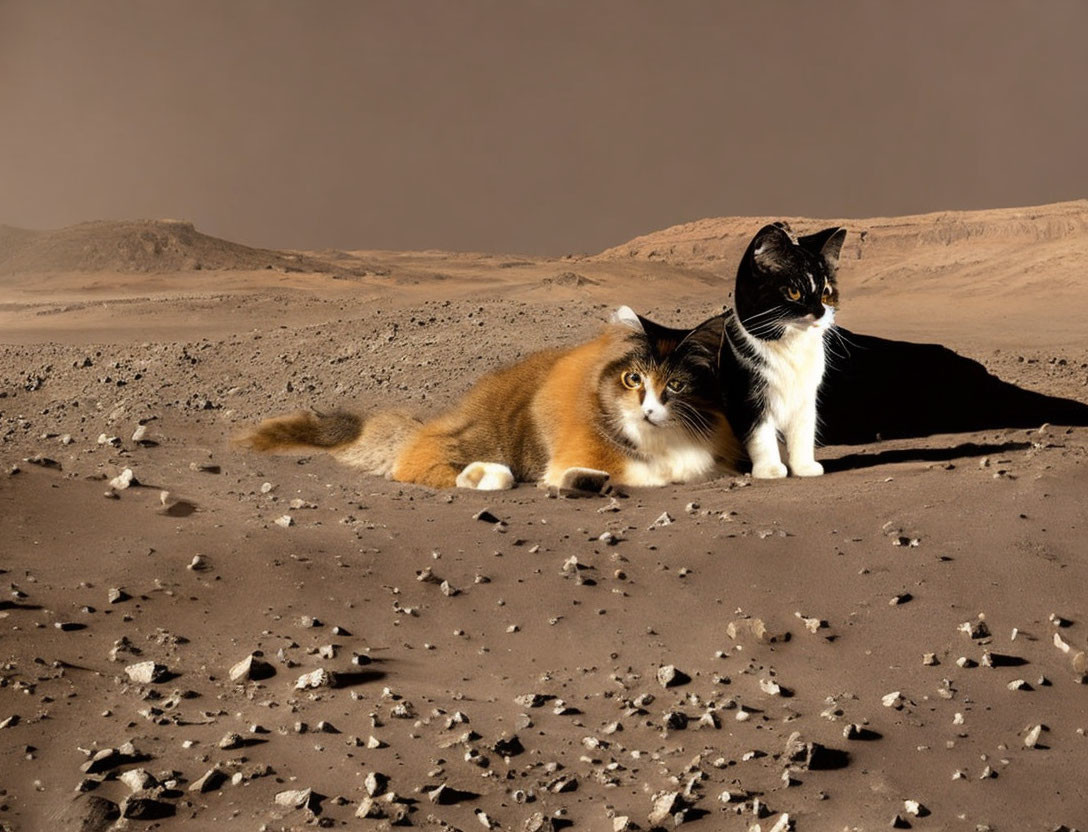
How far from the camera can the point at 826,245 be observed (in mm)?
5484

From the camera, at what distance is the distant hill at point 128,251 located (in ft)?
82.1

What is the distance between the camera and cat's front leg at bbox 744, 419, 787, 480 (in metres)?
5.73

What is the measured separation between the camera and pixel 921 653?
3.91m

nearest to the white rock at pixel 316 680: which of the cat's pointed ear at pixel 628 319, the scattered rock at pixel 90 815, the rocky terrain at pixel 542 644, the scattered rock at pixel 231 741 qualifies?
the rocky terrain at pixel 542 644

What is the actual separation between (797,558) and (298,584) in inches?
77.1

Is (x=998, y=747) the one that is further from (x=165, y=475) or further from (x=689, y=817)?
(x=165, y=475)

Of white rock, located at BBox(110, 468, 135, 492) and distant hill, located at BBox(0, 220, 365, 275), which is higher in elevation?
distant hill, located at BBox(0, 220, 365, 275)

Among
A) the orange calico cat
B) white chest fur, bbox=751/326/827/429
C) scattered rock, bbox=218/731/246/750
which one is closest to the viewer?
scattered rock, bbox=218/731/246/750

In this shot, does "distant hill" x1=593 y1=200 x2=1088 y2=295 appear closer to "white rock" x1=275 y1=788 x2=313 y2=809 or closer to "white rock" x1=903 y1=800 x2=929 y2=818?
"white rock" x1=903 y1=800 x2=929 y2=818

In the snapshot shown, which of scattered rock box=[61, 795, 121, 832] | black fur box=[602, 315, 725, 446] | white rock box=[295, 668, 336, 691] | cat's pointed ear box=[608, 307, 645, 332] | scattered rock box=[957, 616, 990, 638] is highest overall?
cat's pointed ear box=[608, 307, 645, 332]

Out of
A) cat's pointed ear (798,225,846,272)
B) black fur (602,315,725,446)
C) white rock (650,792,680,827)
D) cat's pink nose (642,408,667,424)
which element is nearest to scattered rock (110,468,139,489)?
black fur (602,315,725,446)

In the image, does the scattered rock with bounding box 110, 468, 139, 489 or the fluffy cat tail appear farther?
the fluffy cat tail

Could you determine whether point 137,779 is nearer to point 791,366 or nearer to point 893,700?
point 893,700

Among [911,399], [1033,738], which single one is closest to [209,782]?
[1033,738]
